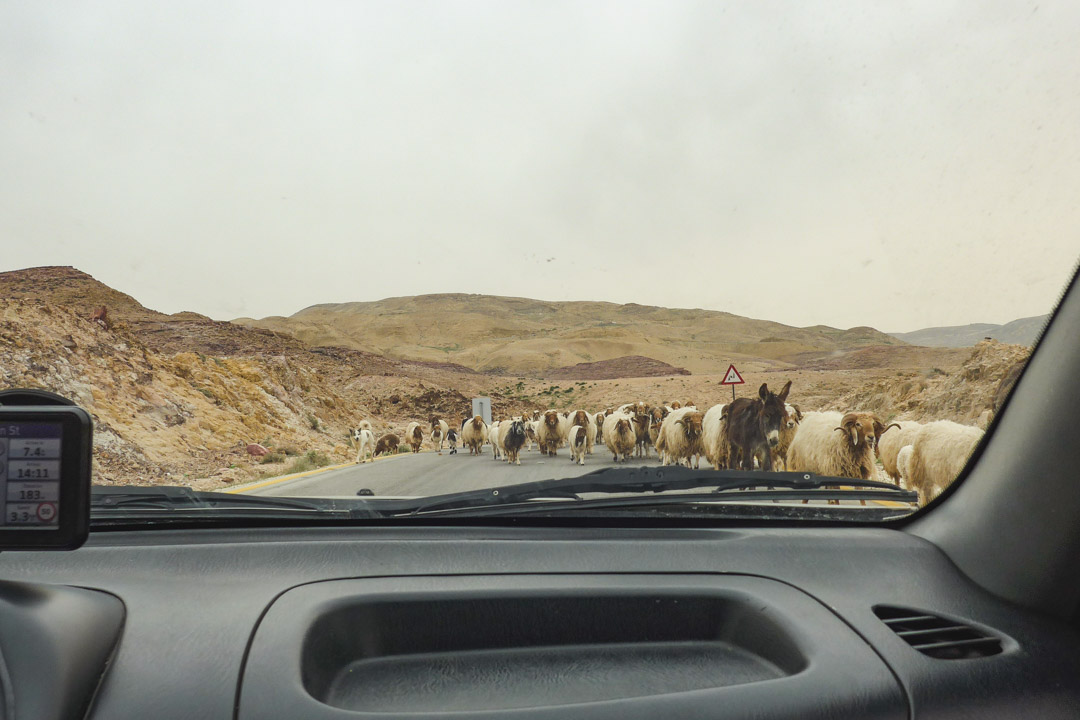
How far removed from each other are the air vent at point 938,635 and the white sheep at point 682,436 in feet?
23.6

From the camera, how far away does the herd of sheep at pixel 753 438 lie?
3164mm

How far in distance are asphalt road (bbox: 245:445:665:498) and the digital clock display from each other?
2.24m

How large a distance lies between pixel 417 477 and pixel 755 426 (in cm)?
371

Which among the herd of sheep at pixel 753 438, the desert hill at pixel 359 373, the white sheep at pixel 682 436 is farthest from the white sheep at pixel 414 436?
the white sheep at pixel 682 436

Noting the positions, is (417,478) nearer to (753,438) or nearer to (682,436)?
(753,438)

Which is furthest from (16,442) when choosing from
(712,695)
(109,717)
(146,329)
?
(146,329)

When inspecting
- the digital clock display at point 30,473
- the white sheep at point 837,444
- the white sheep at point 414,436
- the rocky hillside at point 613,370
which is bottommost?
the white sheep at point 414,436

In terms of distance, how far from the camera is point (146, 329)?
633 centimetres

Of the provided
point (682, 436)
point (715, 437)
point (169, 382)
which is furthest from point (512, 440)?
point (169, 382)

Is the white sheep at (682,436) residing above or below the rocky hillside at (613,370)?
below

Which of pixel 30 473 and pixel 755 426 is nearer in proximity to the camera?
pixel 30 473

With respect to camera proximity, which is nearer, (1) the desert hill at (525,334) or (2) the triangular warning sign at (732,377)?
(2) the triangular warning sign at (732,377)

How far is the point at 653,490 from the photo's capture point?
2.74 m

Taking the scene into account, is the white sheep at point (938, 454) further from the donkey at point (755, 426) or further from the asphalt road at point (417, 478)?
the donkey at point (755, 426)
